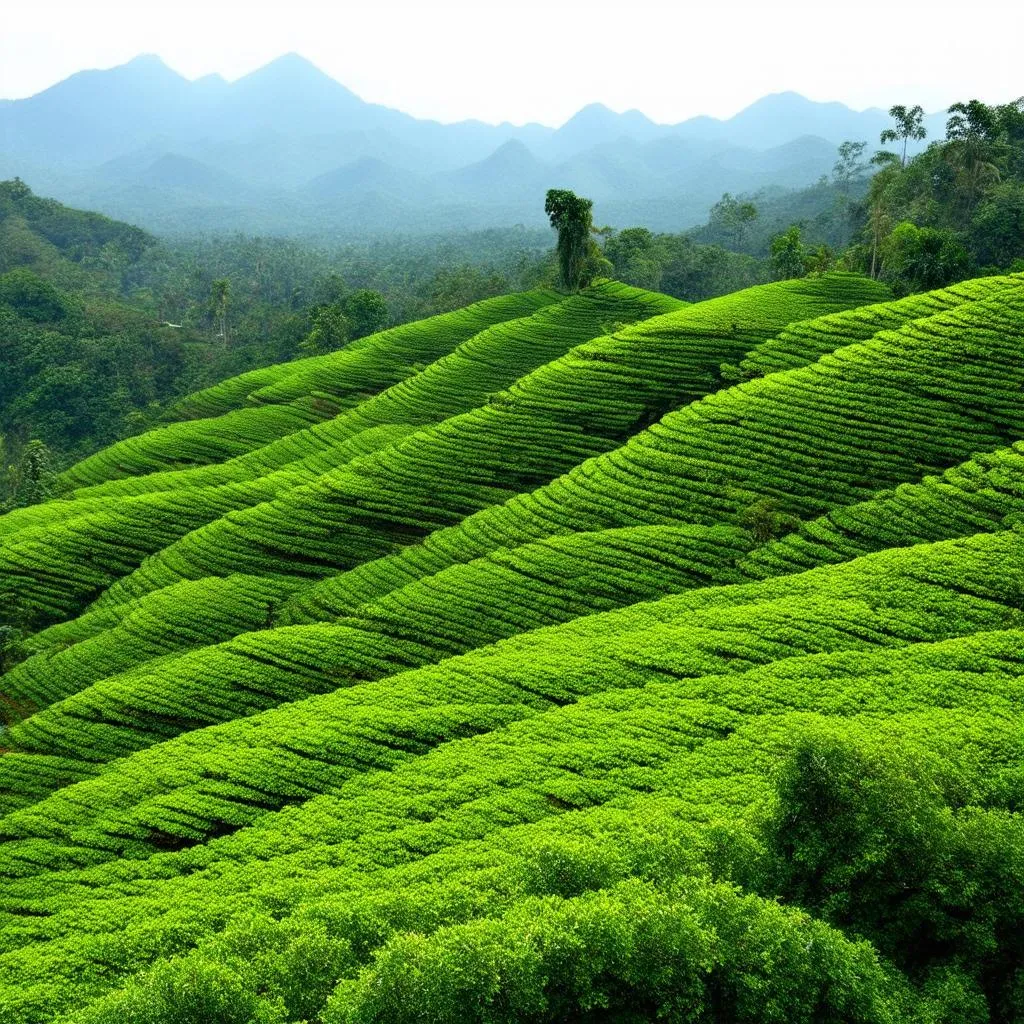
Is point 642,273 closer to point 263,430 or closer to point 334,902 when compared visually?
point 263,430

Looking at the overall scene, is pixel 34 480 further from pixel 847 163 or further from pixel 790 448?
pixel 847 163

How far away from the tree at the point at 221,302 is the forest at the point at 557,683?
52910 mm

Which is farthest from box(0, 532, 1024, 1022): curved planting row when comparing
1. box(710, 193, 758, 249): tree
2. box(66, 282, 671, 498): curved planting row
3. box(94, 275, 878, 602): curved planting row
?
box(710, 193, 758, 249): tree

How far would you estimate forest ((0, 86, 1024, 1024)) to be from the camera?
1398 cm

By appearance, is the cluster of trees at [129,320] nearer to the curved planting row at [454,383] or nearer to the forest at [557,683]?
the curved planting row at [454,383]

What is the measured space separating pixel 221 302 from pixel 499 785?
104096mm

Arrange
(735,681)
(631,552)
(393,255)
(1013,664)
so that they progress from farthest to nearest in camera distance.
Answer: (393,255), (631,552), (735,681), (1013,664)

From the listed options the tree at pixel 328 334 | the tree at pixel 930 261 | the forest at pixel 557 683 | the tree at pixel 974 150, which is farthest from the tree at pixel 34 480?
the tree at pixel 974 150

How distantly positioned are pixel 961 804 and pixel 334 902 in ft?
37.6

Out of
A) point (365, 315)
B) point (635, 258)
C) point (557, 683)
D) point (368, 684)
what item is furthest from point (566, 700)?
point (635, 258)

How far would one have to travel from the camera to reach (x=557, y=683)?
25734 millimetres

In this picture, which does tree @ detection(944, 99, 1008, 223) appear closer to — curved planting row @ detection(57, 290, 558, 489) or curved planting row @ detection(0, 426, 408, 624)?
curved planting row @ detection(57, 290, 558, 489)

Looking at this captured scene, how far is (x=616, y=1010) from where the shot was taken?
1389 cm

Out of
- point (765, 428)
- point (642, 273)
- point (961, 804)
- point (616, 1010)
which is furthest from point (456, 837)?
point (642, 273)
